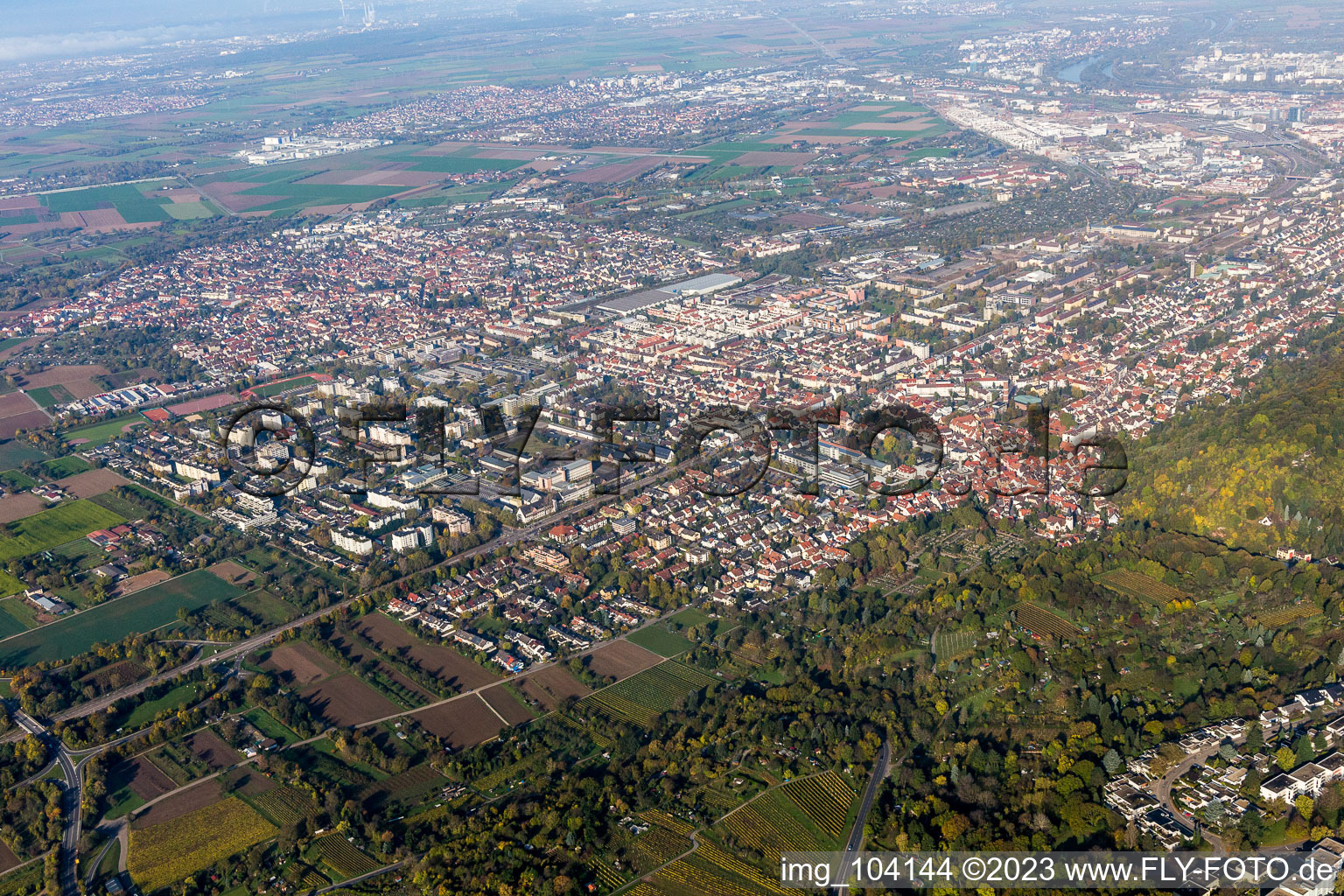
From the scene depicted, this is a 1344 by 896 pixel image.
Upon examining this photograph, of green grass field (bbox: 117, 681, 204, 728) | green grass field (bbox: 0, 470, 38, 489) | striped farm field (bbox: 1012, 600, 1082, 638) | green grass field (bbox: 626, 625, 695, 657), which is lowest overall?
green grass field (bbox: 117, 681, 204, 728)

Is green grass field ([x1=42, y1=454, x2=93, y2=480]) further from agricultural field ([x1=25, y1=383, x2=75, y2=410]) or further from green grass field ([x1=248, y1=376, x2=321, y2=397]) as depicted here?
green grass field ([x1=248, y1=376, x2=321, y2=397])

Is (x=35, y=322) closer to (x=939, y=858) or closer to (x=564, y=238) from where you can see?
(x=564, y=238)

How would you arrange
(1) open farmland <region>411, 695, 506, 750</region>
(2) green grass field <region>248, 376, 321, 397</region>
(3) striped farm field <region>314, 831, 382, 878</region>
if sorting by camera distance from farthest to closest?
(2) green grass field <region>248, 376, 321, 397</region>, (1) open farmland <region>411, 695, 506, 750</region>, (3) striped farm field <region>314, 831, 382, 878</region>

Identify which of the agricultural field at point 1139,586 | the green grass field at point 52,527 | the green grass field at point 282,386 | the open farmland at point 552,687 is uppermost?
the green grass field at point 282,386

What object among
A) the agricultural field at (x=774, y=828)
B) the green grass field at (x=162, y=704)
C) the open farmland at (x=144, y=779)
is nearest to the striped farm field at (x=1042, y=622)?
the agricultural field at (x=774, y=828)

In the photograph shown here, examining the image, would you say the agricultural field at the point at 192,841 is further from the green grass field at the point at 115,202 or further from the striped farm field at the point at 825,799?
the green grass field at the point at 115,202

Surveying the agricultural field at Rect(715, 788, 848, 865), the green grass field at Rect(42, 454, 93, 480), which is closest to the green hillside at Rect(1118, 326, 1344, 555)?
the agricultural field at Rect(715, 788, 848, 865)

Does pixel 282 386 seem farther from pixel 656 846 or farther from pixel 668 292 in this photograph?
pixel 656 846

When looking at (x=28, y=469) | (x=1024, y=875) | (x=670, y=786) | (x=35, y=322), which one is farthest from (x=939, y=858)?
(x=35, y=322)
